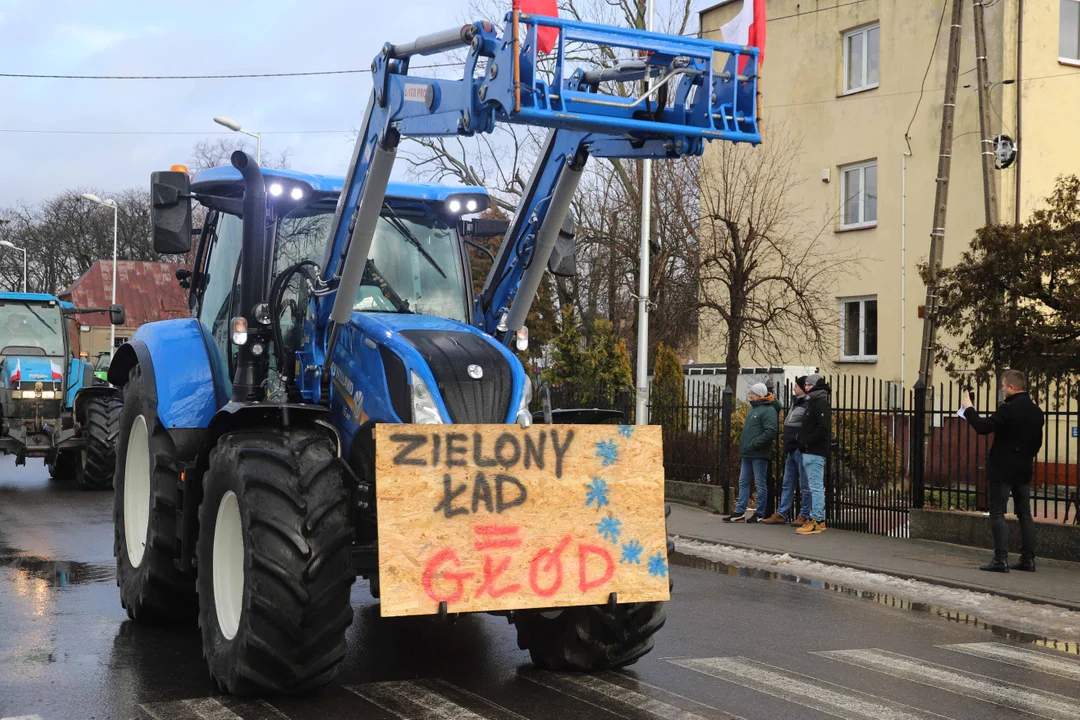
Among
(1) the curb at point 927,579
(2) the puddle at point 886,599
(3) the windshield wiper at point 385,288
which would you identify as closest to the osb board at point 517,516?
(2) the puddle at point 886,599

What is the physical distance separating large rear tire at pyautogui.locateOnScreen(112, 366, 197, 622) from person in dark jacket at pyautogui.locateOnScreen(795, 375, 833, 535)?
792 cm

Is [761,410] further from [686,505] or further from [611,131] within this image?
[611,131]

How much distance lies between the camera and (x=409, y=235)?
754cm

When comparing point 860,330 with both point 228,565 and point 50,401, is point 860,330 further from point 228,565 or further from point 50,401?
point 228,565

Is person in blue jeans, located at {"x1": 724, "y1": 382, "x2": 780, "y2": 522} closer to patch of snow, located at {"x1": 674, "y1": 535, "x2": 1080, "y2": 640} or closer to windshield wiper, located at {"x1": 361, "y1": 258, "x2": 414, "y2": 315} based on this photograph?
patch of snow, located at {"x1": 674, "y1": 535, "x2": 1080, "y2": 640}

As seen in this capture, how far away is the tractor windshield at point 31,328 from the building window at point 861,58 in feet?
55.9

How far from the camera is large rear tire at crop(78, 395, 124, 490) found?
1680cm

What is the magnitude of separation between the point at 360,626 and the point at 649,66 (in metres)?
4.25

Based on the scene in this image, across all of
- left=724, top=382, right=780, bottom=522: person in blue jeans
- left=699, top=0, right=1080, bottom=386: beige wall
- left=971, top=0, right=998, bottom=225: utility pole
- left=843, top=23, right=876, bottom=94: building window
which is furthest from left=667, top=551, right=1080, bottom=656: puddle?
left=843, top=23, right=876, bottom=94: building window

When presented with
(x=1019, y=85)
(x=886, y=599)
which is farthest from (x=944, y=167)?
(x=886, y=599)

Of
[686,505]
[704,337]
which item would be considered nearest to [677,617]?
[686,505]

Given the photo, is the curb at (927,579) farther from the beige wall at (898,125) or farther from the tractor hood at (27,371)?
the tractor hood at (27,371)

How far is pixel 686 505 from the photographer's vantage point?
17047 mm

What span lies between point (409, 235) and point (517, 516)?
7.63ft
